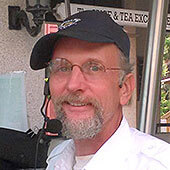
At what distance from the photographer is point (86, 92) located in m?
1.52

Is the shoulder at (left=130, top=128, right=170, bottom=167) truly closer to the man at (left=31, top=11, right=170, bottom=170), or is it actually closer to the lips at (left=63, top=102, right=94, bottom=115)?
the man at (left=31, top=11, right=170, bottom=170)

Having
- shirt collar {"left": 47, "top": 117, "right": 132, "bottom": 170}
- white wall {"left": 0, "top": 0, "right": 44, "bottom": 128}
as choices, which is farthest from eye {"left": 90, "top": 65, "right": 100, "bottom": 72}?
white wall {"left": 0, "top": 0, "right": 44, "bottom": 128}

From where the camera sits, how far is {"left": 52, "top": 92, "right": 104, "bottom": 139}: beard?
1.53 m

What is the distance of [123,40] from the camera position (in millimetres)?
1609

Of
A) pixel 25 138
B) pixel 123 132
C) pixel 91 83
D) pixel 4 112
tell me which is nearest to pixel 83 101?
pixel 91 83

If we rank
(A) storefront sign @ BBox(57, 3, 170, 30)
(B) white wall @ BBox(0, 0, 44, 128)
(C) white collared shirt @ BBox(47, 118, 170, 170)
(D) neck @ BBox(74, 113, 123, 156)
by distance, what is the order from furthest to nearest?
(B) white wall @ BBox(0, 0, 44, 128) → (A) storefront sign @ BBox(57, 3, 170, 30) → (D) neck @ BBox(74, 113, 123, 156) → (C) white collared shirt @ BBox(47, 118, 170, 170)

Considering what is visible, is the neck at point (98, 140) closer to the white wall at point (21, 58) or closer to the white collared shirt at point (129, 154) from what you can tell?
the white collared shirt at point (129, 154)

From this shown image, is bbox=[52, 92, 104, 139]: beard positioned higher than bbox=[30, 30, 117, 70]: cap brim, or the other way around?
bbox=[30, 30, 117, 70]: cap brim

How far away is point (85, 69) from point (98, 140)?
0.26m

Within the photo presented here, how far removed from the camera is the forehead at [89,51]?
1.56 meters

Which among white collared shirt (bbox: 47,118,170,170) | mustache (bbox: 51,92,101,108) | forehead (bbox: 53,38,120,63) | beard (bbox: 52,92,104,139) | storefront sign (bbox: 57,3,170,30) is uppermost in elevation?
storefront sign (bbox: 57,3,170,30)

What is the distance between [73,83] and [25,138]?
1.76 m

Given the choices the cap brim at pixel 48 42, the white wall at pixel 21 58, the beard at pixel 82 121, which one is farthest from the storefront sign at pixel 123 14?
the beard at pixel 82 121

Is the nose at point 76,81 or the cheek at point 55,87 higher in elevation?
the nose at point 76,81
